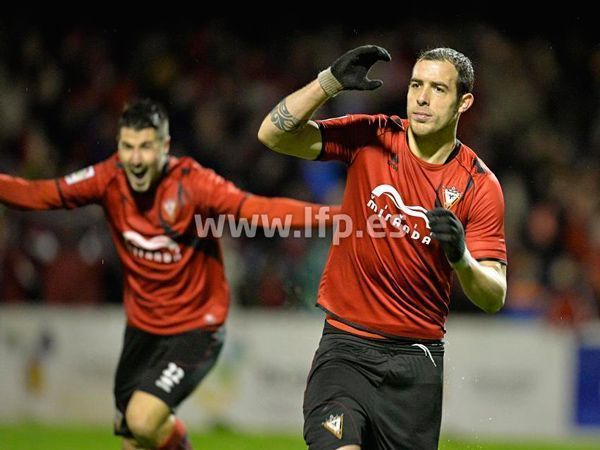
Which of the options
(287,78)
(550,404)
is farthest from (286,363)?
(287,78)

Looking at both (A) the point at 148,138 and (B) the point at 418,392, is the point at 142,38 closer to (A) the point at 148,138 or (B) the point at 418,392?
(A) the point at 148,138

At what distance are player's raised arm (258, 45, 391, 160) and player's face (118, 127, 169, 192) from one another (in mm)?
1744

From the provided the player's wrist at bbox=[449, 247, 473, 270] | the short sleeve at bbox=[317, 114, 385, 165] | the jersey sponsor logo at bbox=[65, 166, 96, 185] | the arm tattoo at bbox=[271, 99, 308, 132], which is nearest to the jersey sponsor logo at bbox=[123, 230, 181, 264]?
the jersey sponsor logo at bbox=[65, 166, 96, 185]

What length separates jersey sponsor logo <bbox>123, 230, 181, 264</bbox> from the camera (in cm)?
653

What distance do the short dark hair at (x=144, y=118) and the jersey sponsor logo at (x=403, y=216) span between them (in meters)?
A: 2.11

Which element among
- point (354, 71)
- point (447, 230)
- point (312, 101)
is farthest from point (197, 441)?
point (447, 230)

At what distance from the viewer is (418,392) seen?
4934 millimetres

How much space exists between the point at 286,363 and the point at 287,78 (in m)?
3.80

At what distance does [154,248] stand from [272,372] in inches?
174

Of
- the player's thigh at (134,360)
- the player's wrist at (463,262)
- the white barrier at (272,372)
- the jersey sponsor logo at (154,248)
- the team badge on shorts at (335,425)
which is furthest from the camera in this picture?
the white barrier at (272,372)

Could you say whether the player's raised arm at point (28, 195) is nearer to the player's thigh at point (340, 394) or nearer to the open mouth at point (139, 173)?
the open mouth at point (139, 173)

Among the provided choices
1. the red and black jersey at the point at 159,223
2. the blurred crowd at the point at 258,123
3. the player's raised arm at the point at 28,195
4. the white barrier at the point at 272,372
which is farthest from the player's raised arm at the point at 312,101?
the white barrier at the point at 272,372

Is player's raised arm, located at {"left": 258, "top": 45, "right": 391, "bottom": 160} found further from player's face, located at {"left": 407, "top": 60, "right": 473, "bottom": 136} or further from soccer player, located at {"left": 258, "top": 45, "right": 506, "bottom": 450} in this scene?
player's face, located at {"left": 407, "top": 60, "right": 473, "bottom": 136}

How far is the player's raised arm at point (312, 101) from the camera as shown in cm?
462
